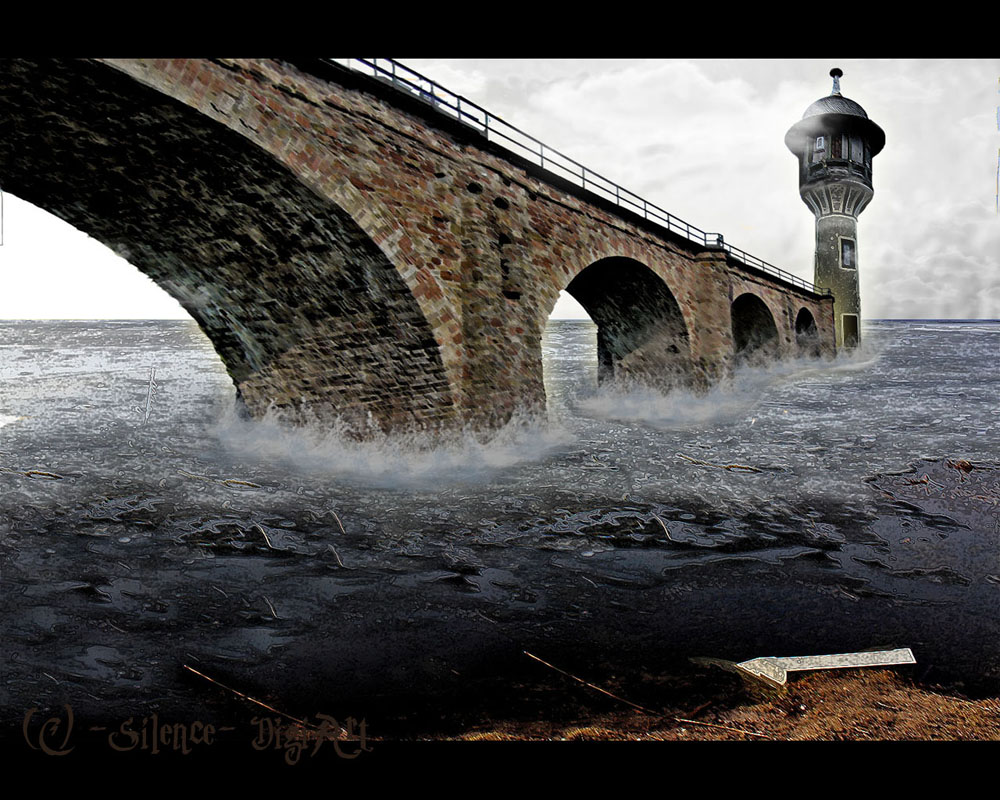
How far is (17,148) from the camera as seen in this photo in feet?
23.6

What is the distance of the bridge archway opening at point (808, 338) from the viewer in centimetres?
3503

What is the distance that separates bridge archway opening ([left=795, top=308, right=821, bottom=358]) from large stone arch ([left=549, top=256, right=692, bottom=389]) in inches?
783

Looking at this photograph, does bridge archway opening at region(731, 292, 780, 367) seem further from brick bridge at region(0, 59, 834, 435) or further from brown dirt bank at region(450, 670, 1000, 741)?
brown dirt bank at region(450, 670, 1000, 741)

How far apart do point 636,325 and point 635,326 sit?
49 mm

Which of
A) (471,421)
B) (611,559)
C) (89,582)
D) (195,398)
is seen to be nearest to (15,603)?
(89,582)

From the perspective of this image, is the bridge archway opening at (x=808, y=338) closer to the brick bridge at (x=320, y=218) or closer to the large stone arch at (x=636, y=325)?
the large stone arch at (x=636, y=325)

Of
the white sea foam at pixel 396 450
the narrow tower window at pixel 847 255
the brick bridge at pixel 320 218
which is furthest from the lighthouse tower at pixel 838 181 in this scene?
the white sea foam at pixel 396 450

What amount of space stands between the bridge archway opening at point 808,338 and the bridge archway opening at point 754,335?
20.2 ft

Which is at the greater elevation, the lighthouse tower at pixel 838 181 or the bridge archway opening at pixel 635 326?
the lighthouse tower at pixel 838 181

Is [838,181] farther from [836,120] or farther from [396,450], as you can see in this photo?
[396,450]

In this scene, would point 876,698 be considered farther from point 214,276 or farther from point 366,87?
point 214,276

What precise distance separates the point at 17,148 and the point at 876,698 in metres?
9.85

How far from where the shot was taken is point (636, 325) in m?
19.0

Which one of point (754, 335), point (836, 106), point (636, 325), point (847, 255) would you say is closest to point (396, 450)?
point (636, 325)
